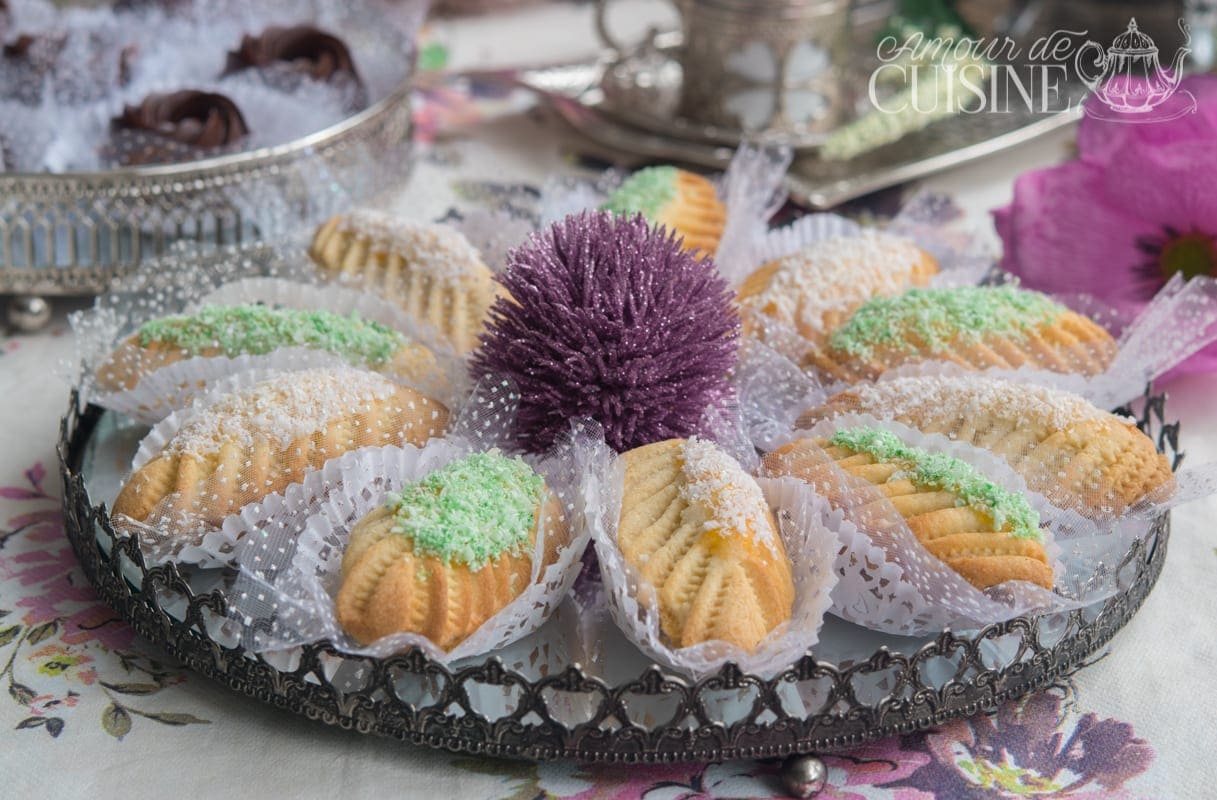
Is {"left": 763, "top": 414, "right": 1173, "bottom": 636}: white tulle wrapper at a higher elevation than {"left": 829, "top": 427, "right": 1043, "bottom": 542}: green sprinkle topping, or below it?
below

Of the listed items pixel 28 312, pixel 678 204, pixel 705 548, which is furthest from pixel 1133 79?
pixel 28 312

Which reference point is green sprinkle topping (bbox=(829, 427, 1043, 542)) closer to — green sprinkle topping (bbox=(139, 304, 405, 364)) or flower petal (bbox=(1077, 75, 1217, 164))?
green sprinkle topping (bbox=(139, 304, 405, 364))

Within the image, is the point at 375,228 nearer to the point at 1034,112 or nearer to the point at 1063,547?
the point at 1063,547

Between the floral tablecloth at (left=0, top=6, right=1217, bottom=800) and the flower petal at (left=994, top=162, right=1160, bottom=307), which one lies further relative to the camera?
the flower petal at (left=994, top=162, right=1160, bottom=307)

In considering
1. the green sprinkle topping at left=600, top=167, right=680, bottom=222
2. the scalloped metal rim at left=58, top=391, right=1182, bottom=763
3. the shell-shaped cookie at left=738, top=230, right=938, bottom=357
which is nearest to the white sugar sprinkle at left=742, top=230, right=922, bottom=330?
the shell-shaped cookie at left=738, top=230, right=938, bottom=357

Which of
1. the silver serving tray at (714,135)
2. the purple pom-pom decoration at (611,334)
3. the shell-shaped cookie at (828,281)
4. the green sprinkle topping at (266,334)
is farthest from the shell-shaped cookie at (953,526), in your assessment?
the silver serving tray at (714,135)

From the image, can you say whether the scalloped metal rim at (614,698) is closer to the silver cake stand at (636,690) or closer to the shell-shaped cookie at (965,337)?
the silver cake stand at (636,690)
